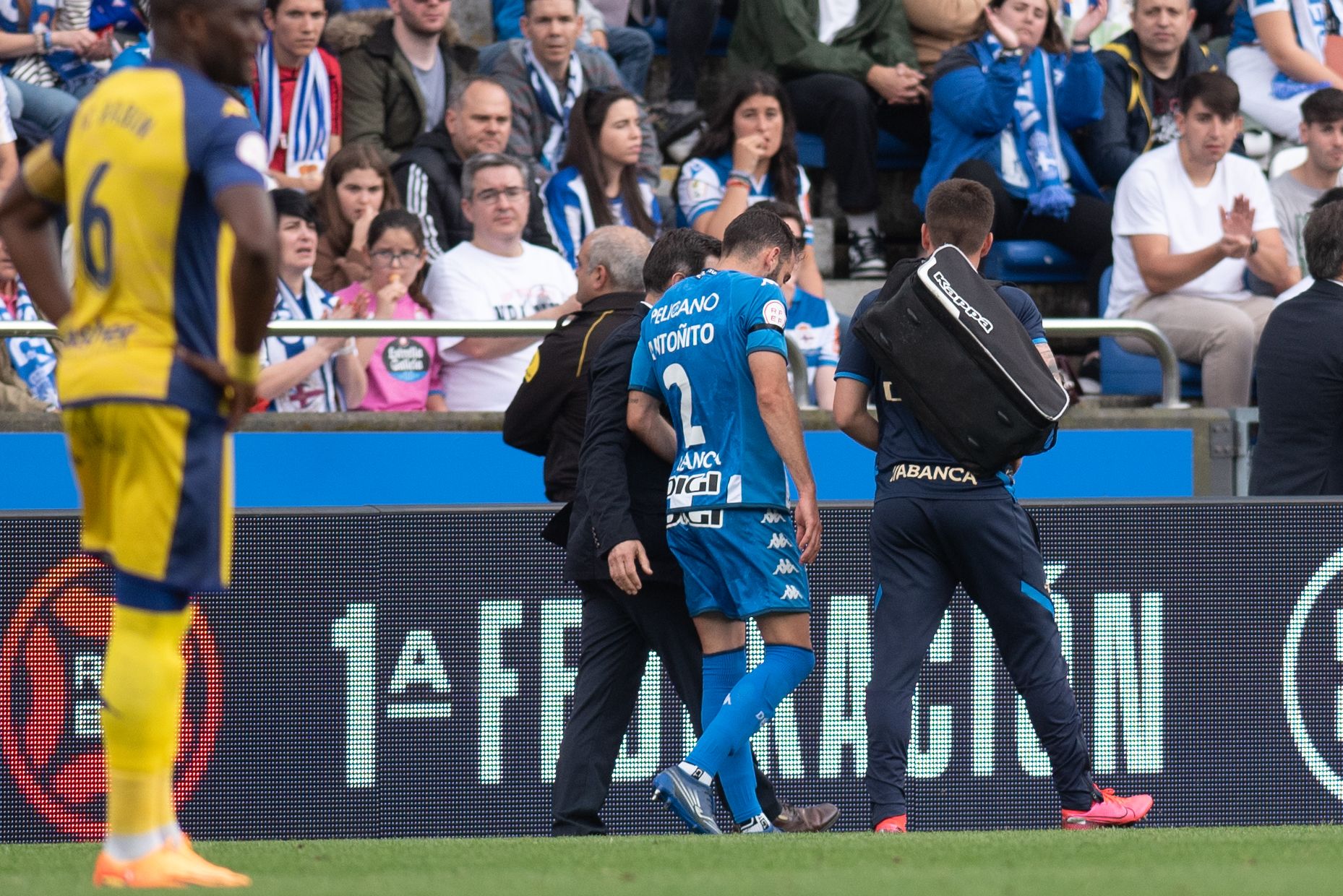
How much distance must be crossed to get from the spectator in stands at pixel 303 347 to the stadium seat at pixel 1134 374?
144 inches

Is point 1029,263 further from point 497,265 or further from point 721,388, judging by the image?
point 721,388

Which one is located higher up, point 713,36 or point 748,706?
point 713,36

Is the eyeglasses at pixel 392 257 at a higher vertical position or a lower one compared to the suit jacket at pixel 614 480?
higher

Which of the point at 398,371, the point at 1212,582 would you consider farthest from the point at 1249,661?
the point at 398,371

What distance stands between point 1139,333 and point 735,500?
2.88 m

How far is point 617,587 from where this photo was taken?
6.37 meters

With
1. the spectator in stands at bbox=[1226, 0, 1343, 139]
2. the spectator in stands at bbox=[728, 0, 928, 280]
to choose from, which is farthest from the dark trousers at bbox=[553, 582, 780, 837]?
the spectator in stands at bbox=[1226, 0, 1343, 139]

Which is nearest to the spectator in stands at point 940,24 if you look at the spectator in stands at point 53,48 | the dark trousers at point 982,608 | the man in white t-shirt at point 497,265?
the man in white t-shirt at point 497,265

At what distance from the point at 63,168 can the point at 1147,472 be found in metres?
5.15

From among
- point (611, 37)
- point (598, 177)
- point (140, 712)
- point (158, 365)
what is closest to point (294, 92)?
point (598, 177)

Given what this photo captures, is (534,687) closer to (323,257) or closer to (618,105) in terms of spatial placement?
(323,257)

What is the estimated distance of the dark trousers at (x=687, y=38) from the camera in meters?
11.7

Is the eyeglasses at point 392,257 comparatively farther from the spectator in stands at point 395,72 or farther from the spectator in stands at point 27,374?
the spectator in stands at point 395,72

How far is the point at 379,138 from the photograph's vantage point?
1050 centimetres
